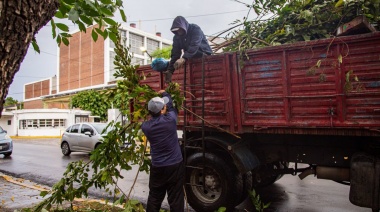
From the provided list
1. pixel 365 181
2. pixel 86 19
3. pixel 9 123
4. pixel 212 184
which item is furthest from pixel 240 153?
pixel 9 123

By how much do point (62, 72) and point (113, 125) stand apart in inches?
1996

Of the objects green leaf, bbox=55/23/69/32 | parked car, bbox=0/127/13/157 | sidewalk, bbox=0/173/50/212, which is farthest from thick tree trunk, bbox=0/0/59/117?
parked car, bbox=0/127/13/157

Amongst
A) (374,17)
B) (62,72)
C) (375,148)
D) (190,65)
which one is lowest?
(375,148)

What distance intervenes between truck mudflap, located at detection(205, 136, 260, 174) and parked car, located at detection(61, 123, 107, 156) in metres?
8.78

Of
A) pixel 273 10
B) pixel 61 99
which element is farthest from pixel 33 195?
pixel 61 99

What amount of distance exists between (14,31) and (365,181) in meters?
4.26

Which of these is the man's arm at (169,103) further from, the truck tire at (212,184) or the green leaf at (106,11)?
the green leaf at (106,11)

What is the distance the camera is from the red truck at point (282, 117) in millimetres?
3895

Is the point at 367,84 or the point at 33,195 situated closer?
the point at 367,84

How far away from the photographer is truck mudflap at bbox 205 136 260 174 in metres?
4.57

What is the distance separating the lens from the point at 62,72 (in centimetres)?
5053

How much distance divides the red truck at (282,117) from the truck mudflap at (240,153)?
2 centimetres

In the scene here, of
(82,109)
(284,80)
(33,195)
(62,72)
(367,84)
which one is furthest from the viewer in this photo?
(62,72)

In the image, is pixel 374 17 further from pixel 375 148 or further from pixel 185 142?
pixel 185 142
